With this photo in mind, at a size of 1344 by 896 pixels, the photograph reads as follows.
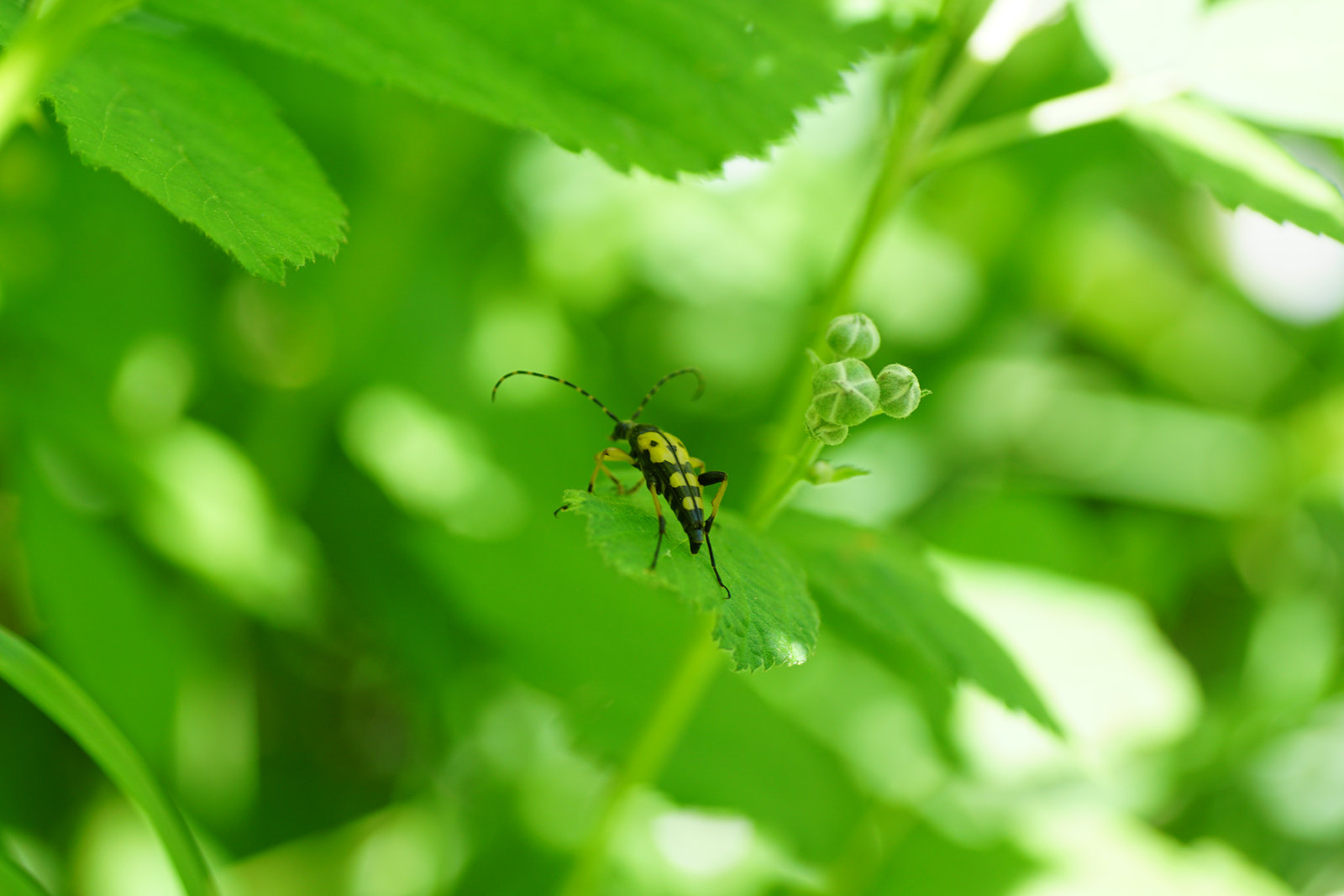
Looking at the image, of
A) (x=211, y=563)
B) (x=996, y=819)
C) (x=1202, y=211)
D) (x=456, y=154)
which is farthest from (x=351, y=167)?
(x=1202, y=211)

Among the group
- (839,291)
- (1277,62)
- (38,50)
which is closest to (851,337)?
(839,291)

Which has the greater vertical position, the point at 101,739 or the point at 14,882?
the point at 101,739

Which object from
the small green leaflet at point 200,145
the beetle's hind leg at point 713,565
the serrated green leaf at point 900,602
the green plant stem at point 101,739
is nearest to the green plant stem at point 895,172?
the serrated green leaf at point 900,602

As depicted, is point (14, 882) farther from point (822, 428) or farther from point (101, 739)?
point (822, 428)

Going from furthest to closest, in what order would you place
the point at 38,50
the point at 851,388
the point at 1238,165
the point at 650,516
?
1. the point at 1238,165
2. the point at 650,516
3. the point at 851,388
4. the point at 38,50

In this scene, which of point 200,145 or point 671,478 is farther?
point 671,478

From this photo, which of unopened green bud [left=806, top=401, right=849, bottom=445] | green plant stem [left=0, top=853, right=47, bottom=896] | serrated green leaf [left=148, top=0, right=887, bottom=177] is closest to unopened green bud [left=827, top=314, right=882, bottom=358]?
unopened green bud [left=806, top=401, right=849, bottom=445]
